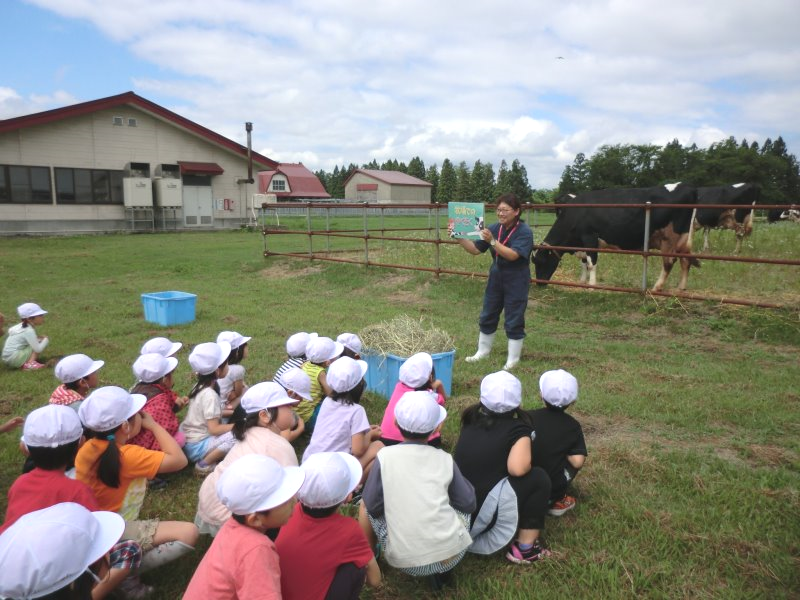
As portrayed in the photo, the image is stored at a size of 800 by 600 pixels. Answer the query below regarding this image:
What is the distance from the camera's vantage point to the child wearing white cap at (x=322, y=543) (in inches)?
77.7

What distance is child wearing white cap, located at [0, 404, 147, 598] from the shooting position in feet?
7.14

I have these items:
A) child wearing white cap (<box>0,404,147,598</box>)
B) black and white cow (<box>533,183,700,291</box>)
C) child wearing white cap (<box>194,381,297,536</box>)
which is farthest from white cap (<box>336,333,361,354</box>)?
black and white cow (<box>533,183,700,291</box>)

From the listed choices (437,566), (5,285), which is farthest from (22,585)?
(5,285)

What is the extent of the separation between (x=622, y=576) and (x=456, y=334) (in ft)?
14.0

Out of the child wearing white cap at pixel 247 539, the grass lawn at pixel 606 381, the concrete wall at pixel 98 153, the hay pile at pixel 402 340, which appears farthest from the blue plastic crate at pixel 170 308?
the concrete wall at pixel 98 153

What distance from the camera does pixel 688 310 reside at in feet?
23.0

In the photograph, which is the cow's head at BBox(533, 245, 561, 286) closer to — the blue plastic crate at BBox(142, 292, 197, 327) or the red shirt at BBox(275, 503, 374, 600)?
the blue plastic crate at BBox(142, 292, 197, 327)

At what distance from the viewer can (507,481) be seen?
103 inches


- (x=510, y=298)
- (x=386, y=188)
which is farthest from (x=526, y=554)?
(x=386, y=188)

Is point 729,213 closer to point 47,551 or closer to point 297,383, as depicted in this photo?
point 297,383

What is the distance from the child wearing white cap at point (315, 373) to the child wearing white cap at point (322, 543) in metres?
1.87

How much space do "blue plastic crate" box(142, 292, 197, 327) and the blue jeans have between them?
3932 mm

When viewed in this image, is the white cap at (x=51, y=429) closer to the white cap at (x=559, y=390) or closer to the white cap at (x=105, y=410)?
the white cap at (x=105, y=410)

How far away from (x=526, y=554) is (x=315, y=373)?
196cm
